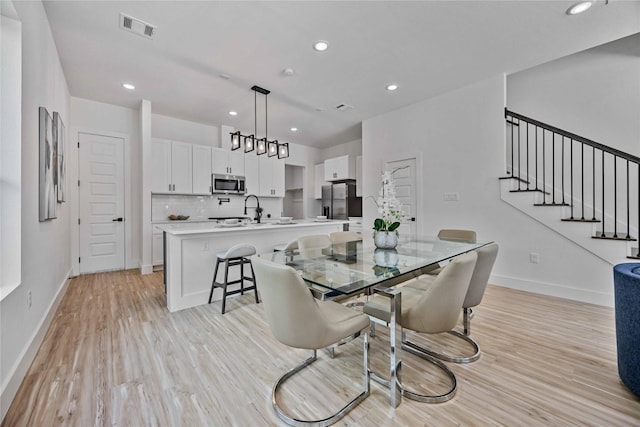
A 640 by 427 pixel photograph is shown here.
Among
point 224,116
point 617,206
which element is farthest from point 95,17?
point 617,206

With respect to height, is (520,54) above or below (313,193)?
above

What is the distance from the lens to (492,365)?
179cm

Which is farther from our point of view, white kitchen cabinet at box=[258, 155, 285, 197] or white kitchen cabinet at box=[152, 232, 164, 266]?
white kitchen cabinet at box=[258, 155, 285, 197]

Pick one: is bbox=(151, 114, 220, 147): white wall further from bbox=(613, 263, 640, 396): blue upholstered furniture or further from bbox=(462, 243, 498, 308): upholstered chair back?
bbox=(613, 263, 640, 396): blue upholstered furniture

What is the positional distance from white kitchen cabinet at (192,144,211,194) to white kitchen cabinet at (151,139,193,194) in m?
0.09

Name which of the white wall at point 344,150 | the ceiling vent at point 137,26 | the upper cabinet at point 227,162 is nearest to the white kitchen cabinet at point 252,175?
the upper cabinet at point 227,162

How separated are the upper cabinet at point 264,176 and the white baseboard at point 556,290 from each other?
4.78 metres

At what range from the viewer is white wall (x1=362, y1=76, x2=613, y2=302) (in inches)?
122

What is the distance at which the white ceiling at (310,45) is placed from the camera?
231 centimetres

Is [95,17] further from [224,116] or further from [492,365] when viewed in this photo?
[492,365]

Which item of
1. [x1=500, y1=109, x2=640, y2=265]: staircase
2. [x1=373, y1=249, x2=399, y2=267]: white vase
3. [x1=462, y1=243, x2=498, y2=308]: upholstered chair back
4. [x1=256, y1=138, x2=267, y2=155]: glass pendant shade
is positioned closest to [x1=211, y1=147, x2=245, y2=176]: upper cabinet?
[x1=256, y1=138, x2=267, y2=155]: glass pendant shade

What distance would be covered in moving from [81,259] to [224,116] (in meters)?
3.41

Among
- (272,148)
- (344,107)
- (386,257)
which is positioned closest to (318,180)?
(344,107)

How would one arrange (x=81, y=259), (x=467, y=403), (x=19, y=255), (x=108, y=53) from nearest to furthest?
(x=467, y=403), (x=19, y=255), (x=108, y=53), (x=81, y=259)
